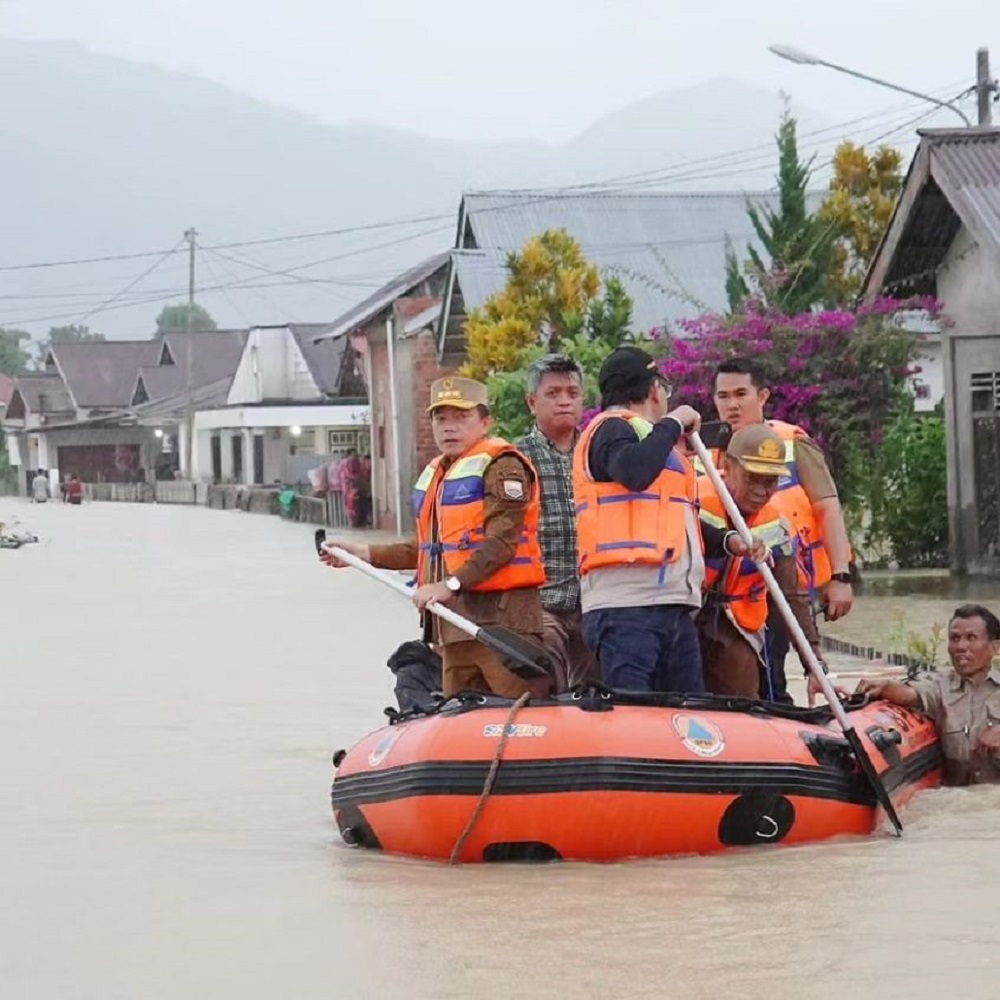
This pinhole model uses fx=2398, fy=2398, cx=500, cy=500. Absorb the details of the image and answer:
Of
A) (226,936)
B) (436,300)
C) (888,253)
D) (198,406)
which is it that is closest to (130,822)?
(226,936)

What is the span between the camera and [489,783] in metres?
8.59

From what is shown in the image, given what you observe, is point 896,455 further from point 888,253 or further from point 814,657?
point 814,657

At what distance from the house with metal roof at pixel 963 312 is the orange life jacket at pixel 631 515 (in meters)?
12.5

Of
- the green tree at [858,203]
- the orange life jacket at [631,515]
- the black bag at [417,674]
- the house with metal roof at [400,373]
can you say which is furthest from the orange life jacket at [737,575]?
the house with metal roof at [400,373]

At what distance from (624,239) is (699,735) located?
29856 mm

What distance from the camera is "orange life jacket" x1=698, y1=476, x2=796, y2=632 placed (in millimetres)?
9594

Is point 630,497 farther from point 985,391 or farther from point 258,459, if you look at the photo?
point 258,459

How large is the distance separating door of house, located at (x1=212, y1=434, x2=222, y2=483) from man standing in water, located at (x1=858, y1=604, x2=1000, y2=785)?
70.7 m

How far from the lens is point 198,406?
81.8 meters

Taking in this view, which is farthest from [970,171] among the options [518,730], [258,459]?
[258,459]

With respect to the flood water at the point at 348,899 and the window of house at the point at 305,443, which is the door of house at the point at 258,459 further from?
the flood water at the point at 348,899

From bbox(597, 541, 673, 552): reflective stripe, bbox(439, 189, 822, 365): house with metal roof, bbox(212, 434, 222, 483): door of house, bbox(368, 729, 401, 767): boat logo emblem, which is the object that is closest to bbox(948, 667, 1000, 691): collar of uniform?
bbox(597, 541, 673, 552): reflective stripe

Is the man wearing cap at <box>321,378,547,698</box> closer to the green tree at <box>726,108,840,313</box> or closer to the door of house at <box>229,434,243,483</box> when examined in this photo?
the green tree at <box>726,108,840,313</box>

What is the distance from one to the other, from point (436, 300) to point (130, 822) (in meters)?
34.2
